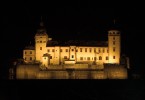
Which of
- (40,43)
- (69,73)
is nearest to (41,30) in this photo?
(40,43)

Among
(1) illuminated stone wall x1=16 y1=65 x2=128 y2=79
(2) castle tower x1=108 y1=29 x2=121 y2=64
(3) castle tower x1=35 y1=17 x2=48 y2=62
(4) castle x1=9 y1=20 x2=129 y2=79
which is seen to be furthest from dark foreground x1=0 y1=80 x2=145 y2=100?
(3) castle tower x1=35 y1=17 x2=48 y2=62

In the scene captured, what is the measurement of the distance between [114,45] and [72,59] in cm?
516

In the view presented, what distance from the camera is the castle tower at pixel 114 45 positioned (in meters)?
98.9

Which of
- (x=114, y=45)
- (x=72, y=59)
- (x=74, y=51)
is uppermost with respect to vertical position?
(x=114, y=45)

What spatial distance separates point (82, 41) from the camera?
333ft

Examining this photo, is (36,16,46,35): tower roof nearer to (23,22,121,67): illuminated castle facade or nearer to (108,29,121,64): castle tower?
(23,22,121,67): illuminated castle facade

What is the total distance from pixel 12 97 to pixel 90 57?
17.2 m

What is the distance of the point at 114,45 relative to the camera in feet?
326

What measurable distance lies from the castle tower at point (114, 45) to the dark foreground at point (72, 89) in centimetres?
494

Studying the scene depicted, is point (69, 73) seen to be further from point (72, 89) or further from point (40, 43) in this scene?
point (40, 43)

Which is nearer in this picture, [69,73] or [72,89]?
[72,89]

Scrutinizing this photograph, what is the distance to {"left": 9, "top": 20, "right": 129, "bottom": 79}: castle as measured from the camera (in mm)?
95875

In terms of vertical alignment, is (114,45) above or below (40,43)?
below

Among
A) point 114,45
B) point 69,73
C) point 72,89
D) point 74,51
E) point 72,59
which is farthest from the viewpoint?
point 74,51
